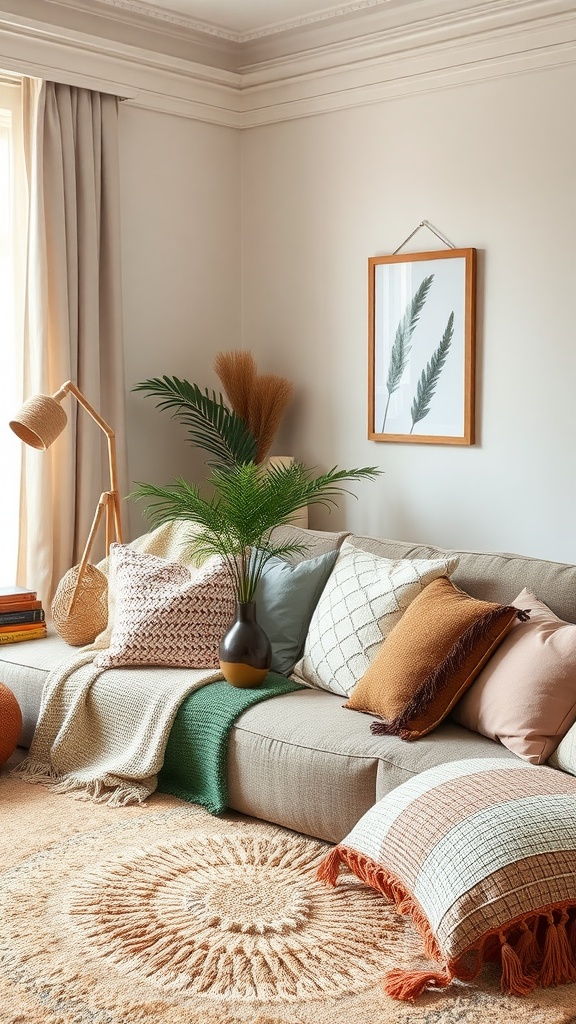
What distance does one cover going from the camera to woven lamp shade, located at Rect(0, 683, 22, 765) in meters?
3.32

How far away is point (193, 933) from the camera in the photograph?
2.36 metres

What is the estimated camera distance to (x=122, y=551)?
3672mm

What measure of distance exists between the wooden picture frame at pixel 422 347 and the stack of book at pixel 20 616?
1.57 metres

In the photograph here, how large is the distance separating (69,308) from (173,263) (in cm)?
69

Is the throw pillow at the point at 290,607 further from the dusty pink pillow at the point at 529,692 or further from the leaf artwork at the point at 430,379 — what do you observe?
the leaf artwork at the point at 430,379

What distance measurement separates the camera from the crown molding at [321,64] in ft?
12.8

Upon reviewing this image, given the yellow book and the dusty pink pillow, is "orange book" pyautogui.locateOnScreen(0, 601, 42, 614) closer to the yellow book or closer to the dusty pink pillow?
the yellow book

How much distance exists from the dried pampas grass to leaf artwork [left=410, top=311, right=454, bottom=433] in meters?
0.62

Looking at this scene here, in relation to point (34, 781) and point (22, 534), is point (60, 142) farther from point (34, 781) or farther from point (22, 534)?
point (34, 781)

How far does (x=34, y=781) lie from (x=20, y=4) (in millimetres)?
2827

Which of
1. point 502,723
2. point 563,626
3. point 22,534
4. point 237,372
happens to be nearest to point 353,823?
point 502,723

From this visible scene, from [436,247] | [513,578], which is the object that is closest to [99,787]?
[513,578]

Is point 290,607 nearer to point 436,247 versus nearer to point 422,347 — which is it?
point 422,347

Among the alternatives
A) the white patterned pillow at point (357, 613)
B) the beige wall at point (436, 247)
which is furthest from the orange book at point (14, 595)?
the beige wall at point (436, 247)
